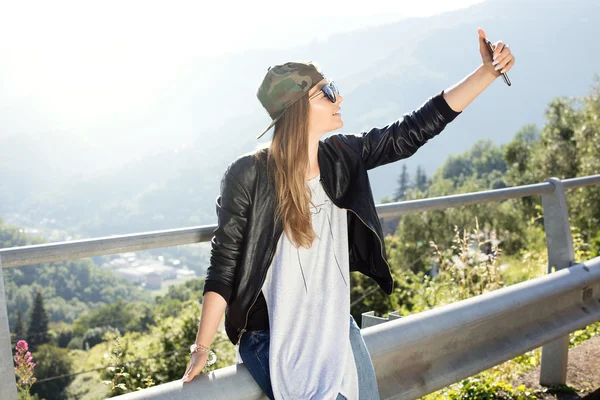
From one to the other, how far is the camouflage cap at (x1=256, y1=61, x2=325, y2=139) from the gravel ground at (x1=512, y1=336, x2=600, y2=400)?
2.13m

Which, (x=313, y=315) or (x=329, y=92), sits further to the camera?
(x=329, y=92)

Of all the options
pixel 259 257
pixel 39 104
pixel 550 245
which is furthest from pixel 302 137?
pixel 39 104

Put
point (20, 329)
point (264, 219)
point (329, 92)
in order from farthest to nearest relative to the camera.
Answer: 1. point (20, 329)
2. point (329, 92)
3. point (264, 219)

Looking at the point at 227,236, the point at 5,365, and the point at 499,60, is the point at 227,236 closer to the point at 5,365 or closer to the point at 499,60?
the point at 5,365

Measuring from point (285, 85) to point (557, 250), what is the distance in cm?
181

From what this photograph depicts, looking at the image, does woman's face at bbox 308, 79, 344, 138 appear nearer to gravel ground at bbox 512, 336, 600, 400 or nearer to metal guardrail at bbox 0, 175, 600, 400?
metal guardrail at bbox 0, 175, 600, 400

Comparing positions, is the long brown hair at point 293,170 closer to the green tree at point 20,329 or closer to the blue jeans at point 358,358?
the blue jeans at point 358,358

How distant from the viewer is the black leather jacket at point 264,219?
205cm

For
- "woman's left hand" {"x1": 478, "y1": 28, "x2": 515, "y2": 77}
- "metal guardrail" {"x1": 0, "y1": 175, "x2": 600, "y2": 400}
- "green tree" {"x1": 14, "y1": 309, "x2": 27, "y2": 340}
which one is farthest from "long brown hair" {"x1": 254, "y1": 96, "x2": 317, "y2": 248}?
"green tree" {"x1": 14, "y1": 309, "x2": 27, "y2": 340}

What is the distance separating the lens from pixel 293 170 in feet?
7.01

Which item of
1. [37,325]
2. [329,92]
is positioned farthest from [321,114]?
[37,325]

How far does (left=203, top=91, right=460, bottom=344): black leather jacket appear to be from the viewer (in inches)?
80.7

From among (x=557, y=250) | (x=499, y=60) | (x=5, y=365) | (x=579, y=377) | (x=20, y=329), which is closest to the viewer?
(x=5, y=365)

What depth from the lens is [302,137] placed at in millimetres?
2201
